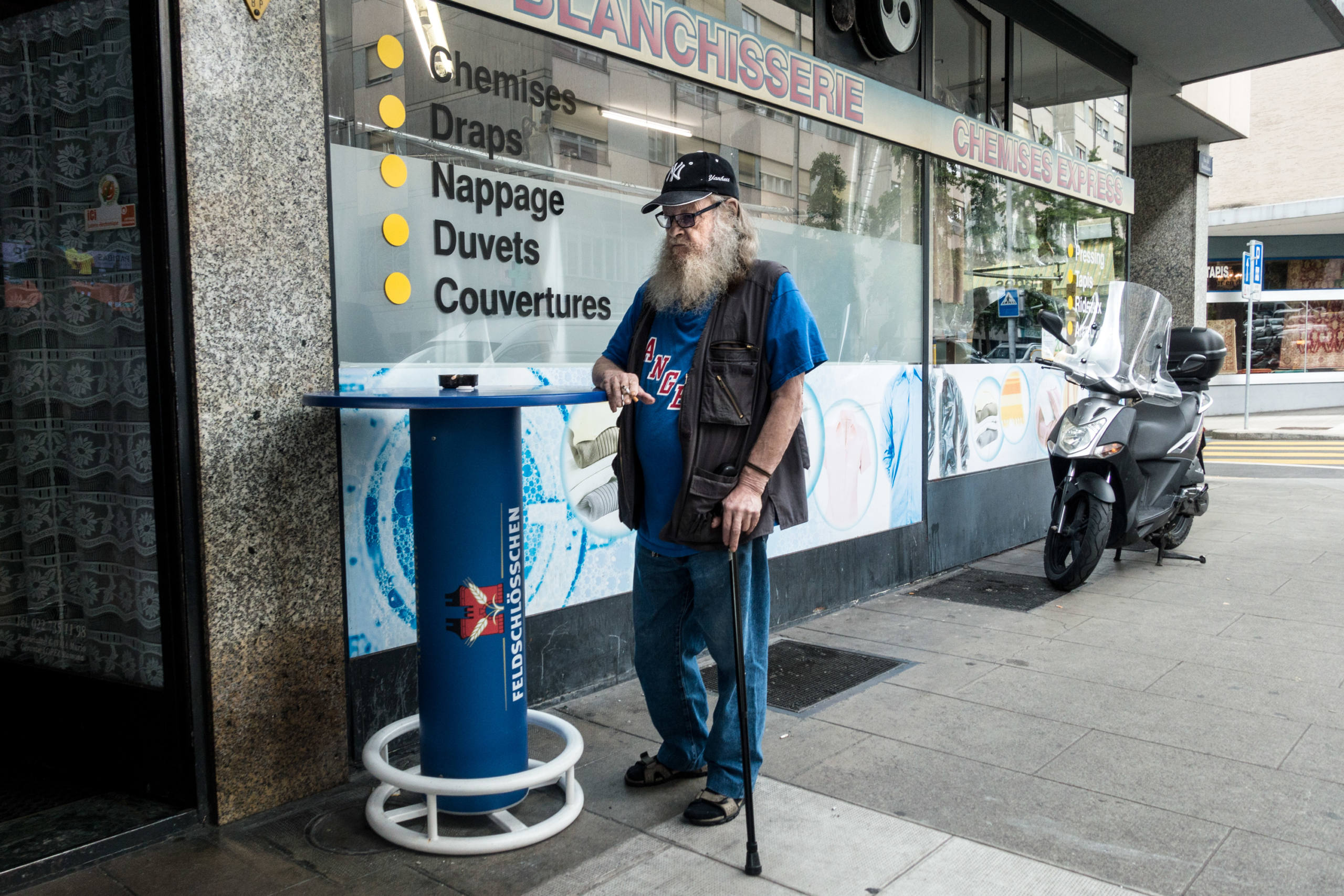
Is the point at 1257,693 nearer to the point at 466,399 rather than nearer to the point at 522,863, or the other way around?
the point at 522,863

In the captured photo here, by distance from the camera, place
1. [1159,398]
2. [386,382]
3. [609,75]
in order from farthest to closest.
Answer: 1. [1159,398]
2. [609,75]
3. [386,382]

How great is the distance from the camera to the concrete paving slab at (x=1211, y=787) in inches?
122

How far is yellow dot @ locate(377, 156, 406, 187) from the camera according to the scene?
142 inches

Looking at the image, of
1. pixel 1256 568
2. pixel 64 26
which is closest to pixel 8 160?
pixel 64 26

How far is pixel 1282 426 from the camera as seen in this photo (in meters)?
18.7

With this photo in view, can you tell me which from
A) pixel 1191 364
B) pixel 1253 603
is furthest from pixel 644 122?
pixel 1191 364

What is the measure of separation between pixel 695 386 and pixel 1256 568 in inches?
217

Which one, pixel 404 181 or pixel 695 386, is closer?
pixel 695 386

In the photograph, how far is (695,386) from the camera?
3.05m

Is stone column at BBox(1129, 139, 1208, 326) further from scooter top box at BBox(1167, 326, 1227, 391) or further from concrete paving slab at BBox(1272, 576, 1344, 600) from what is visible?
concrete paving slab at BBox(1272, 576, 1344, 600)

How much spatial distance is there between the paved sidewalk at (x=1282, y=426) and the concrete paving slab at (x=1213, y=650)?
37.6 feet

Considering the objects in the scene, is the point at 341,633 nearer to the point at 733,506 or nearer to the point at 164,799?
the point at 164,799

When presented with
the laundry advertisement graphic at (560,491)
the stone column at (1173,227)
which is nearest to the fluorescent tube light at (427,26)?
the laundry advertisement graphic at (560,491)

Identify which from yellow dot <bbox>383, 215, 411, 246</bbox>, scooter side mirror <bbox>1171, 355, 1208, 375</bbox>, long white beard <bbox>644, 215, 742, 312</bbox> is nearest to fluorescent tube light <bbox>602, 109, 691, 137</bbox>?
yellow dot <bbox>383, 215, 411, 246</bbox>
